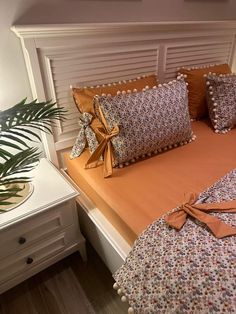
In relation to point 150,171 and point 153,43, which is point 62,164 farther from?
point 153,43

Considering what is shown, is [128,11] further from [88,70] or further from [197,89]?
[197,89]

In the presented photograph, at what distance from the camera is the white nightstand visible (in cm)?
107

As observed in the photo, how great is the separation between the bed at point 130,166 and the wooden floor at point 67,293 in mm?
187

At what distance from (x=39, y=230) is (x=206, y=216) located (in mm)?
789

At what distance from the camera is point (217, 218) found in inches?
33.4

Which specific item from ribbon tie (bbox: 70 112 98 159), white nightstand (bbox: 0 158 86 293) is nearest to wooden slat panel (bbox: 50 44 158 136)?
ribbon tie (bbox: 70 112 98 159)

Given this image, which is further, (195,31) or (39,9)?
(195,31)

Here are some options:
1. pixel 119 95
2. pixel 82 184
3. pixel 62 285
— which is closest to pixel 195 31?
pixel 119 95

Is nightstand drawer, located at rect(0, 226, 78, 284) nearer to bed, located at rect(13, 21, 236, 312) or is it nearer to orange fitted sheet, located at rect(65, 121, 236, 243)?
bed, located at rect(13, 21, 236, 312)

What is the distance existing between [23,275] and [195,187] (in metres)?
0.97

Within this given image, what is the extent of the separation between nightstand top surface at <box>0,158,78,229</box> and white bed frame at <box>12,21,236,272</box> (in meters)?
0.14

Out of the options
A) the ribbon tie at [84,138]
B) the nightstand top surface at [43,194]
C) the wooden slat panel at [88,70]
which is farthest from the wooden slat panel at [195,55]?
the nightstand top surface at [43,194]

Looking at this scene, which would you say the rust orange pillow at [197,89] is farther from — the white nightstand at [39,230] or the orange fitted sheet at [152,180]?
the white nightstand at [39,230]

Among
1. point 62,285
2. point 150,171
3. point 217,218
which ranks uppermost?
point 217,218
